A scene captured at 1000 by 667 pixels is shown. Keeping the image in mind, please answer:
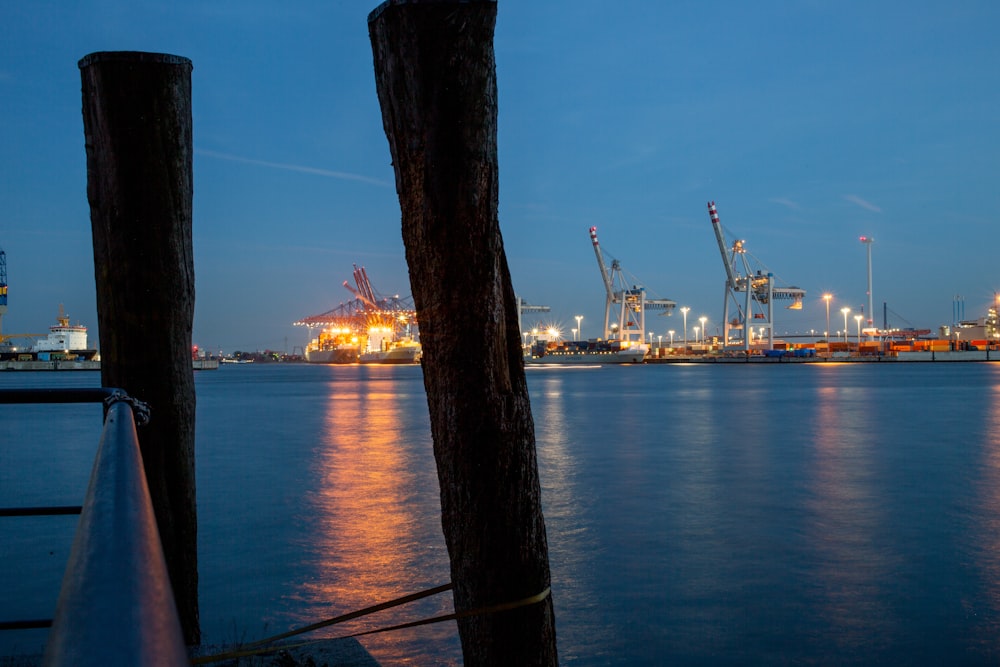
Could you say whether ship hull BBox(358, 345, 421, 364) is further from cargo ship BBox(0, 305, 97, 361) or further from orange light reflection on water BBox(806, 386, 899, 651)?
orange light reflection on water BBox(806, 386, 899, 651)

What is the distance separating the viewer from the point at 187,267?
318 centimetres

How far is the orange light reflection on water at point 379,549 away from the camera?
511 centimetres

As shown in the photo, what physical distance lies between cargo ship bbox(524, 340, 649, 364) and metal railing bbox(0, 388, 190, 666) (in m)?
107

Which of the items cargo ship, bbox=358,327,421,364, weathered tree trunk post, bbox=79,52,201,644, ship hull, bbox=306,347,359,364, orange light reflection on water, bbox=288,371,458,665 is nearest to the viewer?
weathered tree trunk post, bbox=79,52,201,644

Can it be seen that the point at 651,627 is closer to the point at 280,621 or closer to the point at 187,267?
the point at 280,621

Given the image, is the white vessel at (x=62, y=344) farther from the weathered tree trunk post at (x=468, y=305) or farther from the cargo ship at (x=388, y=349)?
the weathered tree trunk post at (x=468, y=305)

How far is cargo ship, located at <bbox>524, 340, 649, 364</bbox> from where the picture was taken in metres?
109

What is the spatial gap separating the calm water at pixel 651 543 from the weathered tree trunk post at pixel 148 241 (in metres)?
2.12

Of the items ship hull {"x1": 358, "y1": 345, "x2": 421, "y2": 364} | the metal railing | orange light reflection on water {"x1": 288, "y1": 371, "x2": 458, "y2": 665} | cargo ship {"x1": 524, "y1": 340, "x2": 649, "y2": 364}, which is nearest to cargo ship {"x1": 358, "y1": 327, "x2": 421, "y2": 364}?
ship hull {"x1": 358, "y1": 345, "x2": 421, "y2": 364}

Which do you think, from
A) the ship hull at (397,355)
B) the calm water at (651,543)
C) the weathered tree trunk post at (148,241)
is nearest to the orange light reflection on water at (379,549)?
the calm water at (651,543)

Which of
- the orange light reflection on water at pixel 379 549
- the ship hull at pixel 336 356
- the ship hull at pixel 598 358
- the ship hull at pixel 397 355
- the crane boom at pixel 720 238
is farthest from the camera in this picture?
the ship hull at pixel 336 356

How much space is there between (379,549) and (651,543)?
7.63 ft

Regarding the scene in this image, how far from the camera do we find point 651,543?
7559mm

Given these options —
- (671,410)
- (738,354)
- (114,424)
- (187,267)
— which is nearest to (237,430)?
(671,410)
